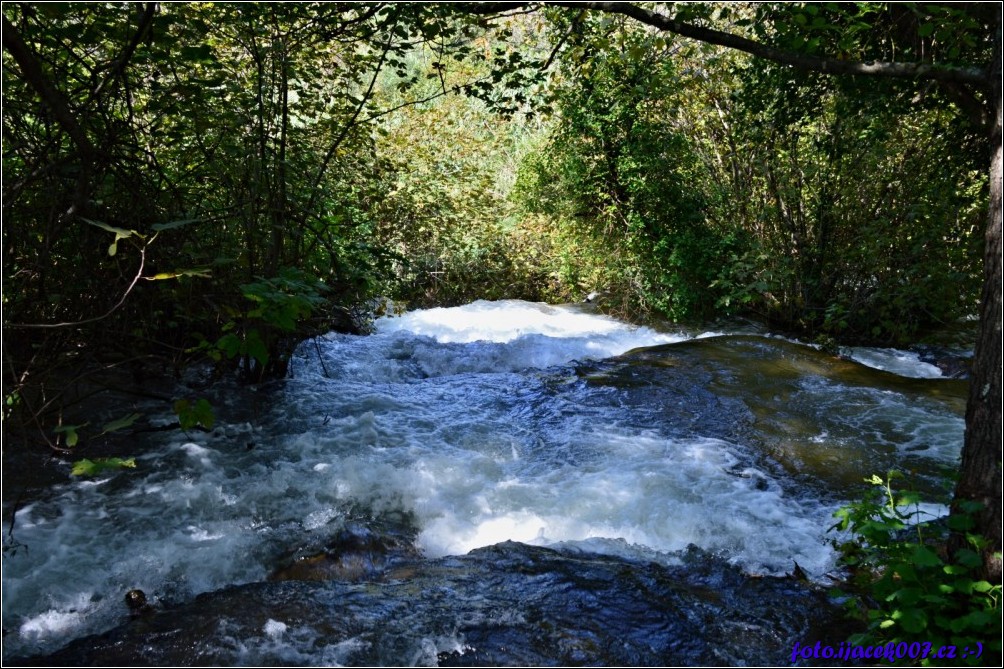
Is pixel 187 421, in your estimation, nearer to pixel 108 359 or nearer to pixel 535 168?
pixel 108 359

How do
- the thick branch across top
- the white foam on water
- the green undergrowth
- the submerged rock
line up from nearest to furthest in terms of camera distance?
the green undergrowth → the thick branch across top → the submerged rock → the white foam on water

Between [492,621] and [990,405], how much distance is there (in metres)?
2.31

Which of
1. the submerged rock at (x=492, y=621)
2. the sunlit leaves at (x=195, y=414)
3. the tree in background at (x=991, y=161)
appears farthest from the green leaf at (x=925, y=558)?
the sunlit leaves at (x=195, y=414)

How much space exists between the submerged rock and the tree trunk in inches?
37.4

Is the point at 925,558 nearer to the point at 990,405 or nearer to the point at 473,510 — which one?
the point at 990,405

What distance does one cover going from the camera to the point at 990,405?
2.66m

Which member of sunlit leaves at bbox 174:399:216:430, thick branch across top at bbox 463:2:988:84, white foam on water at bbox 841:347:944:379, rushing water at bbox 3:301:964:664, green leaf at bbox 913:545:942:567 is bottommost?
white foam on water at bbox 841:347:944:379

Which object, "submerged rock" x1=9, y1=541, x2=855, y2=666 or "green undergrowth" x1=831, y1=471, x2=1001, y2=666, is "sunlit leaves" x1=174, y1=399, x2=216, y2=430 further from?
"green undergrowth" x1=831, y1=471, x2=1001, y2=666

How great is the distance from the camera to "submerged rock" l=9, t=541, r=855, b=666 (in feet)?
10.1

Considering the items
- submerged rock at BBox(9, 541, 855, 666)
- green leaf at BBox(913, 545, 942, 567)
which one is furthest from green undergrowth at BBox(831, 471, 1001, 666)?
submerged rock at BBox(9, 541, 855, 666)

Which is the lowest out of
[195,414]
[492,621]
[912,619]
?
[492,621]

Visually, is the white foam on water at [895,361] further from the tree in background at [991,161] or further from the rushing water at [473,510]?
the tree in background at [991,161]

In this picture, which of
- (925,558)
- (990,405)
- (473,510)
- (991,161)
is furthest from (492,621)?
(991,161)

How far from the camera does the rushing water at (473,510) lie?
10.9 feet
